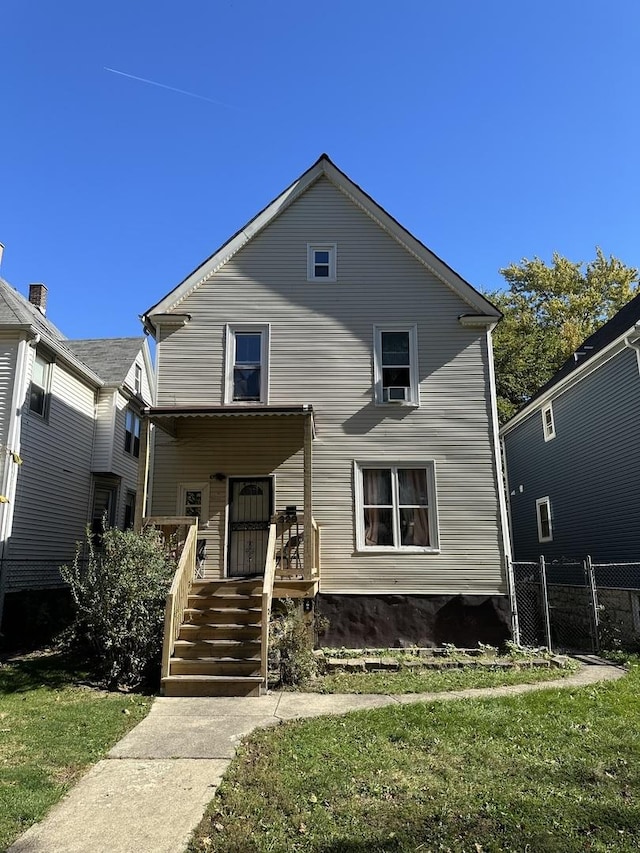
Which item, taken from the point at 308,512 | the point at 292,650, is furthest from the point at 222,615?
the point at 308,512

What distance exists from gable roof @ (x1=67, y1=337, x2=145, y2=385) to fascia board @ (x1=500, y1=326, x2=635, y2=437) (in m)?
13.1

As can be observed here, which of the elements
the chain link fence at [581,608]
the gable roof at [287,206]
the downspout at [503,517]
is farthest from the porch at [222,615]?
the gable roof at [287,206]

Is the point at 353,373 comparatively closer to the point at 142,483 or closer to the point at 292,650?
the point at 142,483

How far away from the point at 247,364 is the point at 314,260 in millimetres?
2774

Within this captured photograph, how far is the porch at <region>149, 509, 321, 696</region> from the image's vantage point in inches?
310

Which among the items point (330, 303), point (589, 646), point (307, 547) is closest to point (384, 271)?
point (330, 303)

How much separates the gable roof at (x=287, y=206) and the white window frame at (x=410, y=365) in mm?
1361

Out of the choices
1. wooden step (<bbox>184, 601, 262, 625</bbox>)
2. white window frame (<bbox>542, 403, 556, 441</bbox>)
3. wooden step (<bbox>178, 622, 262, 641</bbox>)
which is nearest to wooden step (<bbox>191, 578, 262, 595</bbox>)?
wooden step (<bbox>184, 601, 262, 625</bbox>)

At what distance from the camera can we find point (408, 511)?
37.7 feet

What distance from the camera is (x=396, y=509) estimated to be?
11461 millimetres

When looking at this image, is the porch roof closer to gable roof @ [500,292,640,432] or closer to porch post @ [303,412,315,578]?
porch post @ [303,412,315,578]

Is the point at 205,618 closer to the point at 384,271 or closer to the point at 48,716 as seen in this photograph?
the point at 48,716

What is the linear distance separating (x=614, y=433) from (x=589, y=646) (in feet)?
17.2

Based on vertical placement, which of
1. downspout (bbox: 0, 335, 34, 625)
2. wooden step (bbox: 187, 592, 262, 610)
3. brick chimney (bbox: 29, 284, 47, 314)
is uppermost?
brick chimney (bbox: 29, 284, 47, 314)
